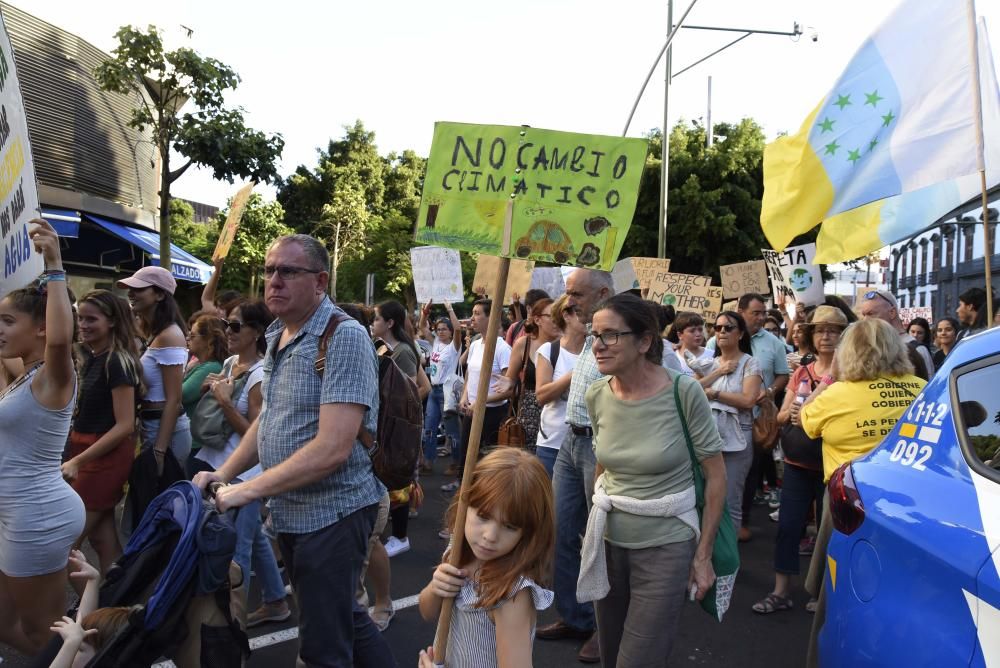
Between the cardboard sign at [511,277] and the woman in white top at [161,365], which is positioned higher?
the cardboard sign at [511,277]

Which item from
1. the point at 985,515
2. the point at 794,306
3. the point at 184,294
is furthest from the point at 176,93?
the point at 985,515

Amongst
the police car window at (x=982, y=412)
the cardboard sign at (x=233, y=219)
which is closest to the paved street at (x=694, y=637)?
the police car window at (x=982, y=412)

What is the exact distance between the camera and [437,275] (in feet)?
37.1

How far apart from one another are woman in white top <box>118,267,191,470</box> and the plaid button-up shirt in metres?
1.85

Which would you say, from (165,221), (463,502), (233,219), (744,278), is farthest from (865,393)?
(165,221)

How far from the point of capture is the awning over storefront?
57.0 ft

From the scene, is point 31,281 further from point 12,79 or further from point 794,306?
point 794,306

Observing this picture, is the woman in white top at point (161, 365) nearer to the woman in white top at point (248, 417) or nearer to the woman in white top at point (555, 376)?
the woman in white top at point (248, 417)

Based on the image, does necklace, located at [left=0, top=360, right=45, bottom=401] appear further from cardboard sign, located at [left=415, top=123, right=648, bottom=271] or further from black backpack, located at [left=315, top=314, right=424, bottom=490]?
cardboard sign, located at [left=415, top=123, right=648, bottom=271]

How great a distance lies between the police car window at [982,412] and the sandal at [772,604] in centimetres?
300

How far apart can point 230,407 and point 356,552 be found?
67.2 inches

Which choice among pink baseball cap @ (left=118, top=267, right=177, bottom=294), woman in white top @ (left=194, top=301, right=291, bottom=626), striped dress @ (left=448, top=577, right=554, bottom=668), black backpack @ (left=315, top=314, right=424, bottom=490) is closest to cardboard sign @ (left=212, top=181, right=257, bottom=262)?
pink baseball cap @ (left=118, top=267, right=177, bottom=294)

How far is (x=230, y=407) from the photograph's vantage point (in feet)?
14.3

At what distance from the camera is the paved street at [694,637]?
429cm
